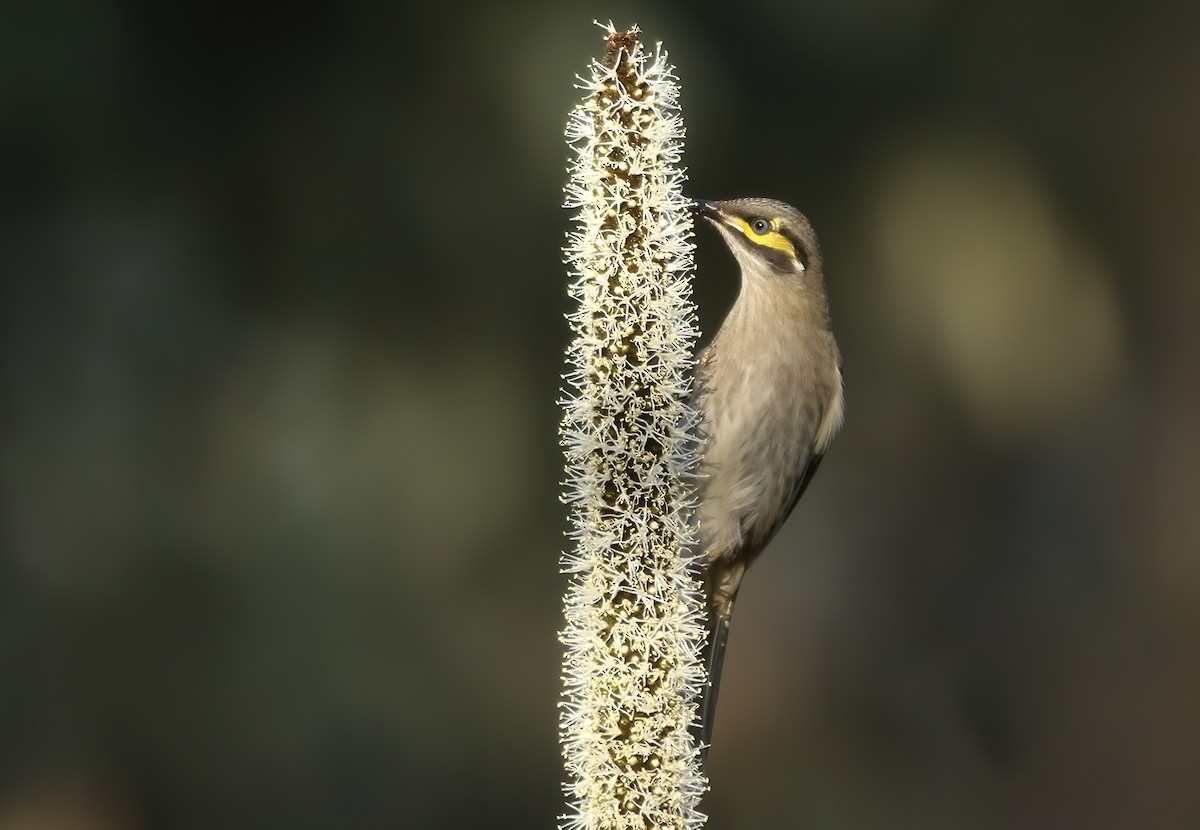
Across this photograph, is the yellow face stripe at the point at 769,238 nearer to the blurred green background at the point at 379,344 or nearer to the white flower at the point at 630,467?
the white flower at the point at 630,467

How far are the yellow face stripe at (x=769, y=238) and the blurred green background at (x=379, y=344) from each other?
1.84 metres

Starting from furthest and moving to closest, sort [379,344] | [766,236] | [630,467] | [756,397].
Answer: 1. [379,344]
2. [756,397]
3. [766,236]
4. [630,467]

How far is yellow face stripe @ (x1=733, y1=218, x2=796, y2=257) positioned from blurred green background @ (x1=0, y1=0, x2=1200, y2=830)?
6.03 ft

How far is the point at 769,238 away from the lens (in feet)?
8.21

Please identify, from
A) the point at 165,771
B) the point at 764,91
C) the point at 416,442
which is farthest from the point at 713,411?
the point at 165,771

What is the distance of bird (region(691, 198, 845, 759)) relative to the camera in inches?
101

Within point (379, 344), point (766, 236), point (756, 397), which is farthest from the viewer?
point (379, 344)

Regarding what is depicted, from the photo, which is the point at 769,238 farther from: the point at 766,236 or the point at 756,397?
the point at 756,397

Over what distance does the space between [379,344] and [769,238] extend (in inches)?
86.4

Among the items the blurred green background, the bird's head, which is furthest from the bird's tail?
the blurred green background

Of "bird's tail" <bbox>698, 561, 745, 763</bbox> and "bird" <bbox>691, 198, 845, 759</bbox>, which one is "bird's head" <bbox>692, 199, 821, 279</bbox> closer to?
"bird" <bbox>691, 198, 845, 759</bbox>

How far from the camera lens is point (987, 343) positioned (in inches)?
193

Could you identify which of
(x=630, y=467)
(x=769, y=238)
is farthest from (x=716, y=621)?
(x=630, y=467)

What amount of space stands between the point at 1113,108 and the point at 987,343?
101 cm
